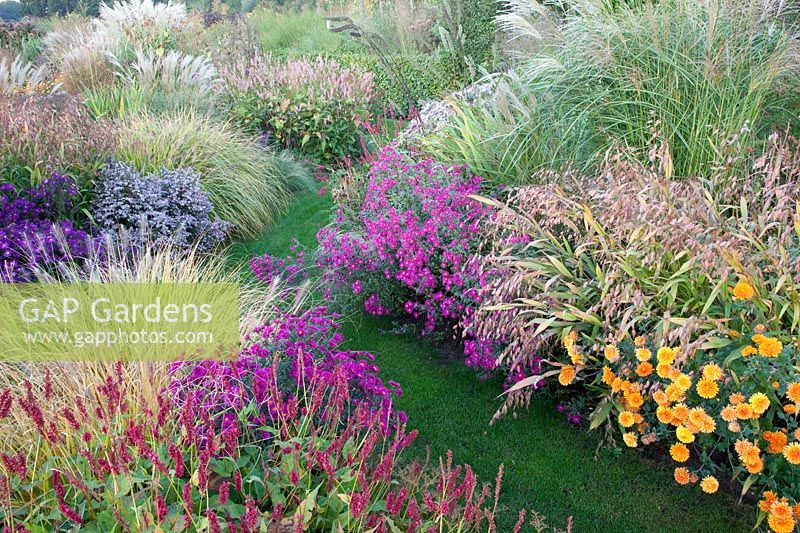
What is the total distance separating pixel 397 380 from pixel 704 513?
162cm

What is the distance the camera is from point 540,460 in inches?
122

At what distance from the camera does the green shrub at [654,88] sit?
4.02m

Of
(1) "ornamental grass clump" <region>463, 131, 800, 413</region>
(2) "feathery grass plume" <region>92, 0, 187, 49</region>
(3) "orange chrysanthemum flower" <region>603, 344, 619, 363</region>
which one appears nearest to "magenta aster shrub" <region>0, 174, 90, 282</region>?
(1) "ornamental grass clump" <region>463, 131, 800, 413</region>

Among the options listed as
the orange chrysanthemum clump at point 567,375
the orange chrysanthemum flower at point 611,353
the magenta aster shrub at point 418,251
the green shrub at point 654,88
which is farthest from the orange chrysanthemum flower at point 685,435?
the green shrub at point 654,88

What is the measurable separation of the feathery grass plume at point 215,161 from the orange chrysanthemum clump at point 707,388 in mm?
4231

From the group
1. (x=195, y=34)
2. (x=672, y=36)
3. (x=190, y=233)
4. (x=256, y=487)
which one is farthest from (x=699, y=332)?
(x=195, y=34)

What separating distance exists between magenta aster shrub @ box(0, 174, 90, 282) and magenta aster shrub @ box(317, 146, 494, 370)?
Result: 1.62 metres

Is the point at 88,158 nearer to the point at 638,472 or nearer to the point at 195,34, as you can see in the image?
the point at 638,472

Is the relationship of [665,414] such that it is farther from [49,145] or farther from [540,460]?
[49,145]

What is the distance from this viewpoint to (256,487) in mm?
2162

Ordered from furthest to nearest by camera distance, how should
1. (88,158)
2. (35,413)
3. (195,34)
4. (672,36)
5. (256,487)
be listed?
(195,34)
(88,158)
(672,36)
(256,487)
(35,413)

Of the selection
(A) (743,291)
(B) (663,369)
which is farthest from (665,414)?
(A) (743,291)

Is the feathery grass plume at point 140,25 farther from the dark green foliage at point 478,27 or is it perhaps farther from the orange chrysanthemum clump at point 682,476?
the orange chrysanthemum clump at point 682,476

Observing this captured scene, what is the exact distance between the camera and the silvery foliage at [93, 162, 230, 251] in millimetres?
5156
